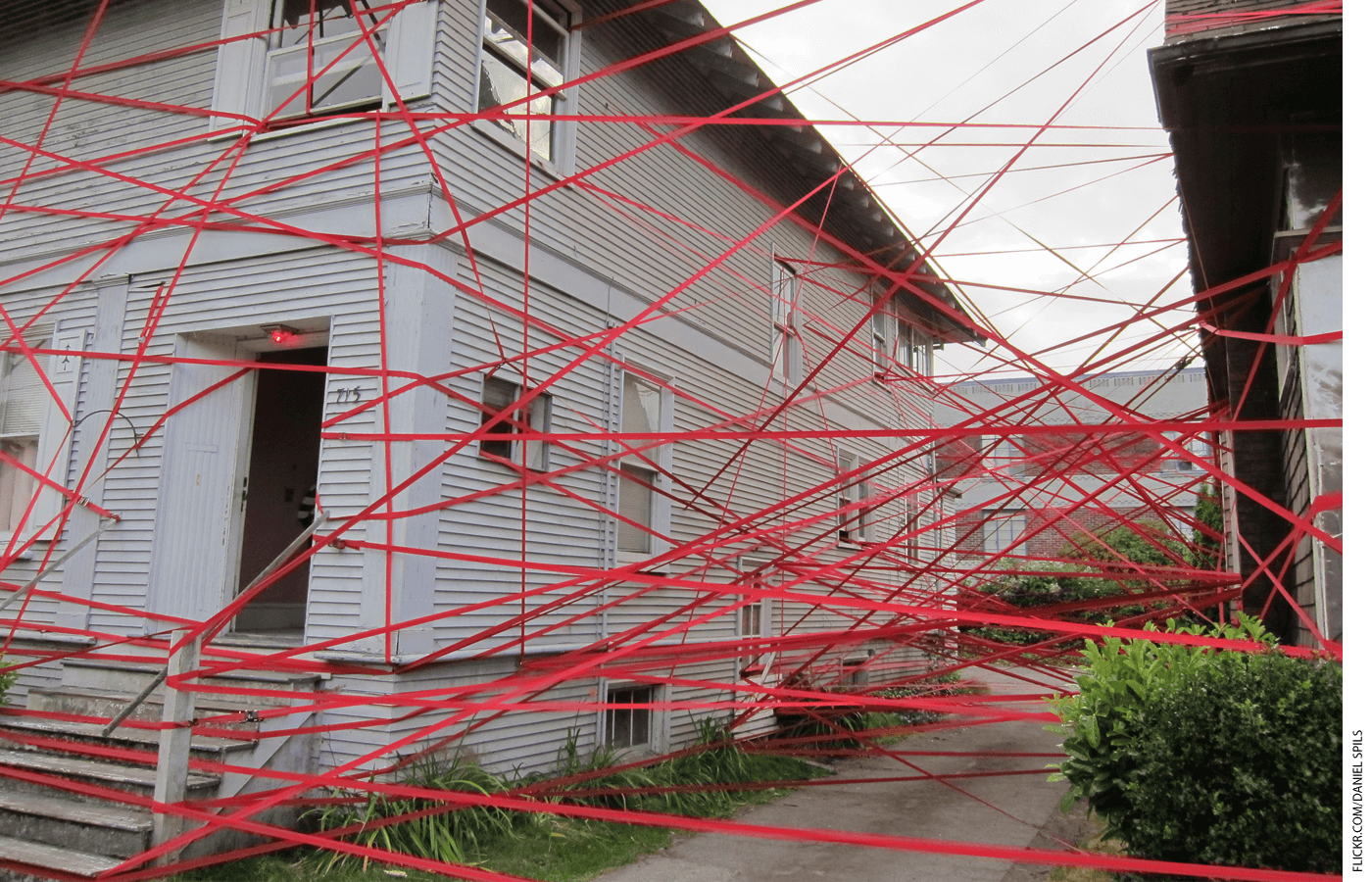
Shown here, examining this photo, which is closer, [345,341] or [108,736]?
[108,736]

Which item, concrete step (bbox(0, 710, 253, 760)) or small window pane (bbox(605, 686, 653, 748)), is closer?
concrete step (bbox(0, 710, 253, 760))

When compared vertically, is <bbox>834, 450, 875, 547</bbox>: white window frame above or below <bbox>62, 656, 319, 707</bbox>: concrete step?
above

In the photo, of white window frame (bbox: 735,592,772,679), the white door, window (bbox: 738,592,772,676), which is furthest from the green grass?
window (bbox: 738,592,772,676)

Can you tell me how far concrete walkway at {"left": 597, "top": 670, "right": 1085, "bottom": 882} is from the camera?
6.21 m

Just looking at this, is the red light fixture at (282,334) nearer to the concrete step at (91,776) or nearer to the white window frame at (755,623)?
the concrete step at (91,776)

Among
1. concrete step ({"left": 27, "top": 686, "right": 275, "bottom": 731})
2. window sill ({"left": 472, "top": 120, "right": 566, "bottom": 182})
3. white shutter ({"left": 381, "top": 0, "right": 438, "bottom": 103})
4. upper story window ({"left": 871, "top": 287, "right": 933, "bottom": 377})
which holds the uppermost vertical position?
upper story window ({"left": 871, "top": 287, "right": 933, "bottom": 377})

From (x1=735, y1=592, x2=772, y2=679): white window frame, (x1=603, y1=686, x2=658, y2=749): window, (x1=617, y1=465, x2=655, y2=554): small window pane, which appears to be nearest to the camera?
(x1=603, y1=686, x2=658, y2=749): window

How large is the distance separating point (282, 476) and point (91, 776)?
15.2 ft

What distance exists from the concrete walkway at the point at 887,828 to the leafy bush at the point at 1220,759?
76 centimetres

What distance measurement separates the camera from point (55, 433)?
7.78 m

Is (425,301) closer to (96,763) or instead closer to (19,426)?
(96,763)

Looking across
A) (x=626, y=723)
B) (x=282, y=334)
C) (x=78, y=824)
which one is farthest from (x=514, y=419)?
(x=78, y=824)

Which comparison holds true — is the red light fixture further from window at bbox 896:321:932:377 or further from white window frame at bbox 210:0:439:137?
window at bbox 896:321:932:377

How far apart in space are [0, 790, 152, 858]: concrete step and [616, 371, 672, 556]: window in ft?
16.8
